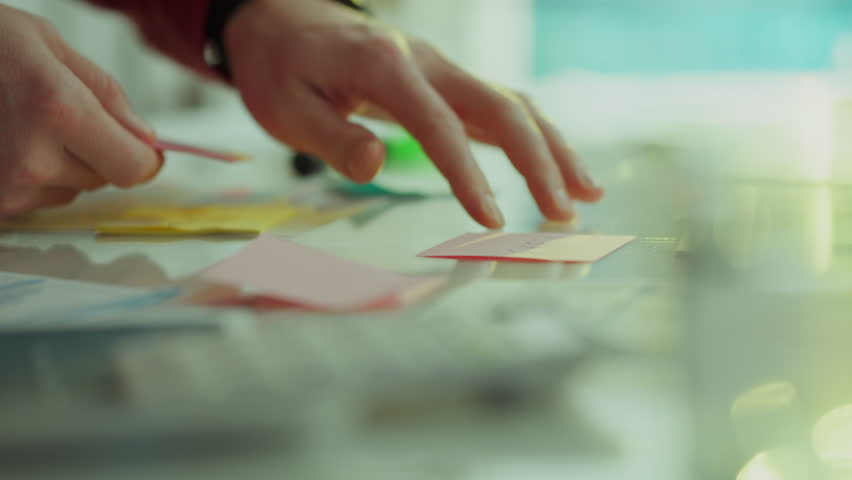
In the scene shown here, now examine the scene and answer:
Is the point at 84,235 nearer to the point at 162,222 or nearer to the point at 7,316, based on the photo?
the point at 162,222

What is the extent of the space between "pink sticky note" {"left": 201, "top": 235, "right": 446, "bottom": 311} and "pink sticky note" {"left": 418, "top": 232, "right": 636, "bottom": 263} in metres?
0.07

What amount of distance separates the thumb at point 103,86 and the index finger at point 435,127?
20cm

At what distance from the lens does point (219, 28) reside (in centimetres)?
84

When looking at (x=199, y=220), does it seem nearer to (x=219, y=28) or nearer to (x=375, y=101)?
(x=375, y=101)

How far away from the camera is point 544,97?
201cm

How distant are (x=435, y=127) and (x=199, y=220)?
20 cm

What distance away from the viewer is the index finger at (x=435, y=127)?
55 cm

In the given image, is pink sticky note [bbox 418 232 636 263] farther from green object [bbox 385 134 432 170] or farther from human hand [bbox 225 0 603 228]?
green object [bbox 385 134 432 170]

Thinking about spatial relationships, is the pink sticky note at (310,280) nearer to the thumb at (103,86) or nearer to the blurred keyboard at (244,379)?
the blurred keyboard at (244,379)

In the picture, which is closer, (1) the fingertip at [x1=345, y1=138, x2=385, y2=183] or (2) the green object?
(1) the fingertip at [x1=345, y1=138, x2=385, y2=183]

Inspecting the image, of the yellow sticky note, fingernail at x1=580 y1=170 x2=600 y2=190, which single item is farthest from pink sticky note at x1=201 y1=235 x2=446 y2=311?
fingernail at x1=580 y1=170 x2=600 y2=190

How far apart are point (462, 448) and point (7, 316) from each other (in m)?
0.21

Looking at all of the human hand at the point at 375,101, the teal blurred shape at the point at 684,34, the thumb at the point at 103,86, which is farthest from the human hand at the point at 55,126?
the teal blurred shape at the point at 684,34

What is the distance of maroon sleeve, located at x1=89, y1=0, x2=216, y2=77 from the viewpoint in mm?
901
